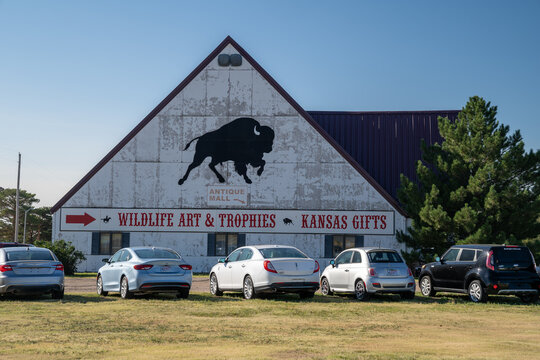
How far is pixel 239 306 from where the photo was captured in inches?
645

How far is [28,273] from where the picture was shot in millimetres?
17797

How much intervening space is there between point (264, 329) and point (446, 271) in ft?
30.6

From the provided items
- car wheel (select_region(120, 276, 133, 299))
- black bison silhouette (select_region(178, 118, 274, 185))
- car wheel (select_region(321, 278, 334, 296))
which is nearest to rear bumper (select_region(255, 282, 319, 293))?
car wheel (select_region(321, 278, 334, 296))

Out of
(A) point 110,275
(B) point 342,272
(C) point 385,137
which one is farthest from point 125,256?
(C) point 385,137

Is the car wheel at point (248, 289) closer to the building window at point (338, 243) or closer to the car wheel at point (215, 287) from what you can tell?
the car wheel at point (215, 287)

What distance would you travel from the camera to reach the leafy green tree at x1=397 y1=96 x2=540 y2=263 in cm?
2858

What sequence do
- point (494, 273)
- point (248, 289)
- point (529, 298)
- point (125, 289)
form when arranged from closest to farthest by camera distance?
point (494, 273) → point (125, 289) → point (248, 289) → point (529, 298)

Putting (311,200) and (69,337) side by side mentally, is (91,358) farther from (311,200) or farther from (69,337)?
(311,200)

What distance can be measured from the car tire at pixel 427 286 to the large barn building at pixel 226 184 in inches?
526

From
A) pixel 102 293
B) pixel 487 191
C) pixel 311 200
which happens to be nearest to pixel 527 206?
pixel 487 191

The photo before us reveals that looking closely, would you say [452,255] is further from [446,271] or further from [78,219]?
[78,219]

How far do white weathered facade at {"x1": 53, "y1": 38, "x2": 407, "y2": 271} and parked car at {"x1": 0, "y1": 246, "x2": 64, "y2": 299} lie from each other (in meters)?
16.6

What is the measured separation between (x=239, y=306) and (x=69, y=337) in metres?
6.08

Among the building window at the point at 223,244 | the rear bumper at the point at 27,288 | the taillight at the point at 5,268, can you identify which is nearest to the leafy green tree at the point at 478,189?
the building window at the point at 223,244
